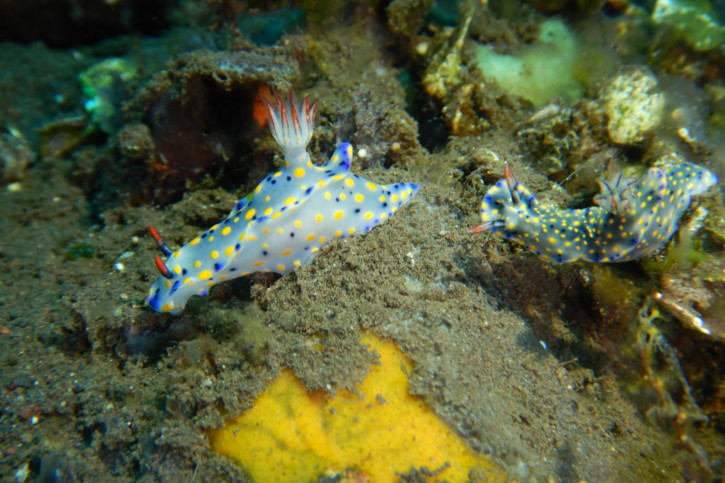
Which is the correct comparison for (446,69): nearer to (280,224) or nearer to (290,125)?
(290,125)

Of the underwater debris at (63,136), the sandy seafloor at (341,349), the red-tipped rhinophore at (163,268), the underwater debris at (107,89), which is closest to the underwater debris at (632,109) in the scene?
the sandy seafloor at (341,349)

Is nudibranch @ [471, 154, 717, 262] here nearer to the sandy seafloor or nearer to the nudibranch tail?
the sandy seafloor

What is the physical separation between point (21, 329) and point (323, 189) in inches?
127

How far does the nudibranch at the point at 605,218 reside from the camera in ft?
10.2

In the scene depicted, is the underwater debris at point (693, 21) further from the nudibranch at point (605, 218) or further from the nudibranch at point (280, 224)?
the nudibranch at point (280, 224)

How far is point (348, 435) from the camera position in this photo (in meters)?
2.52

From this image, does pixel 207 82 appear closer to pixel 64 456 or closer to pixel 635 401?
pixel 64 456

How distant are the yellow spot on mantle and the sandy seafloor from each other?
0.28 ft

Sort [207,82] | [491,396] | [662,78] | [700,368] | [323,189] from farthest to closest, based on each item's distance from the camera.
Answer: [662,78]
[207,82]
[700,368]
[323,189]
[491,396]

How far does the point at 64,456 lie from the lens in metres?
2.87

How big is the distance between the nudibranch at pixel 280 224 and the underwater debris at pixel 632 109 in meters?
2.97

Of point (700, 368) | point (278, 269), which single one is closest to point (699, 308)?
point (700, 368)

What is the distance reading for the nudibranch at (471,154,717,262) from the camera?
3.10 m

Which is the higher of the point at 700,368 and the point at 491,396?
the point at 491,396
